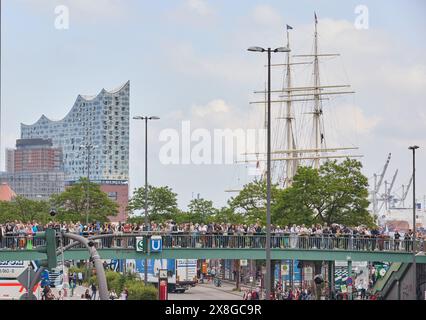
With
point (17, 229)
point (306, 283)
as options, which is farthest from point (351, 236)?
point (306, 283)

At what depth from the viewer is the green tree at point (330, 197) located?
3885 inches

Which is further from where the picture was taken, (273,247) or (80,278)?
(80,278)

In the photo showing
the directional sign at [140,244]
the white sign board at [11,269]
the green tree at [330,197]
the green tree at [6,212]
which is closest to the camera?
the white sign board at [11,269]

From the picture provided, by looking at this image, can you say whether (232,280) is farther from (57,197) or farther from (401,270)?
(401,270)

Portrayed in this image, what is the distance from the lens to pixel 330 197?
99062 mm

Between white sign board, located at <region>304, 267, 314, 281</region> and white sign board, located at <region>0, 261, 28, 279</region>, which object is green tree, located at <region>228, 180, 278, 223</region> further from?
white sign board, located at <region>0, 261, 28, 279</region>

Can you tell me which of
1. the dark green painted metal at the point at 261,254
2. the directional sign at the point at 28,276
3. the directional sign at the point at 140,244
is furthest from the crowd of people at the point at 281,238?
the directional sign at the point at 28,276

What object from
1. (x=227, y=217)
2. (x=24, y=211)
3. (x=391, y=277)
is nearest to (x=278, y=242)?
(x=391, y=277)

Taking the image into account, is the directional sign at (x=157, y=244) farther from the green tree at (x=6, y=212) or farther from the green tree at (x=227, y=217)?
the green tree at (x=6, y=212)

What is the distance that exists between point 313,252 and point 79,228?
1480 centimetres

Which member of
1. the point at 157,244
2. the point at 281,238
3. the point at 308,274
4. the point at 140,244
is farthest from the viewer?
the point at 308,274

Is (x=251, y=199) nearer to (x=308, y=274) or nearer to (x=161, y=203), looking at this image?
(x=161, y=203)

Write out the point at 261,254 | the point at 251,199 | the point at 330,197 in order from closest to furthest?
the point at 261,254 < the point at 330,197 < the point at 251,199

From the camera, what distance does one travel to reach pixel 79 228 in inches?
2601
